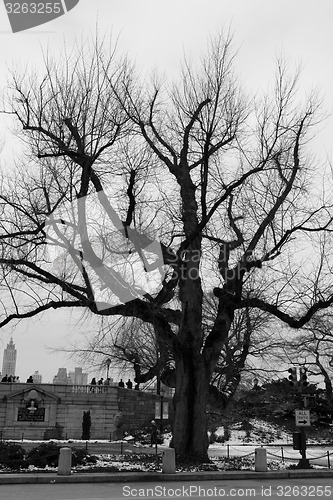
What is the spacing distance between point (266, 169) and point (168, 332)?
6612 mm

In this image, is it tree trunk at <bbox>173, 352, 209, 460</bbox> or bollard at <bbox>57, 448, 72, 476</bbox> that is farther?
tree trunk at <bbox>173, 352, 209, 460</bbox>

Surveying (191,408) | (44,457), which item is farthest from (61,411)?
(191,408)

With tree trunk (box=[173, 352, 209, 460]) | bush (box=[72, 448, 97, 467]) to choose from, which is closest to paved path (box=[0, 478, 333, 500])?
tree trunk (box=[173, 352, 209, 460])

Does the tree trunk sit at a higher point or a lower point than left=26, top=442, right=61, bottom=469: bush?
higher

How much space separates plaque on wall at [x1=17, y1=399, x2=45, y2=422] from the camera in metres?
45.0

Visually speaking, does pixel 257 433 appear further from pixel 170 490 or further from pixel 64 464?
pixel 170 490

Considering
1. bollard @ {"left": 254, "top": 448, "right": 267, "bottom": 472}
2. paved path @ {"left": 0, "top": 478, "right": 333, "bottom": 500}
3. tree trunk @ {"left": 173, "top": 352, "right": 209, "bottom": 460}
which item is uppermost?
tree trunk @ {"left": 173, "top": 352, "right": 209, "bottom": 460}

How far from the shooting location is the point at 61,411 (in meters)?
46.0

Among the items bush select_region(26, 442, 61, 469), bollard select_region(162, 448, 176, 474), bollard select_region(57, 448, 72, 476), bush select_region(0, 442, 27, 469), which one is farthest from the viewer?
bush select_region(26, 442, 61, 469)

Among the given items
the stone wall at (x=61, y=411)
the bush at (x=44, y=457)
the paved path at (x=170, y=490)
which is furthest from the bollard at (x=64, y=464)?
the stone wall at (x=61, y=411)

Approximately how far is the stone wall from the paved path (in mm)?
30225

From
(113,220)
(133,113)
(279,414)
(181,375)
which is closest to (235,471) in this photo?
(181,375)

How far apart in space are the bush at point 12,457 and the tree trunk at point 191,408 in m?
5.19

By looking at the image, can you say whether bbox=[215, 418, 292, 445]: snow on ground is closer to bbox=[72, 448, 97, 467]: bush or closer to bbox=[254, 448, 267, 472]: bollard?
bbox=[254, 448, 267, 472]: bollard
